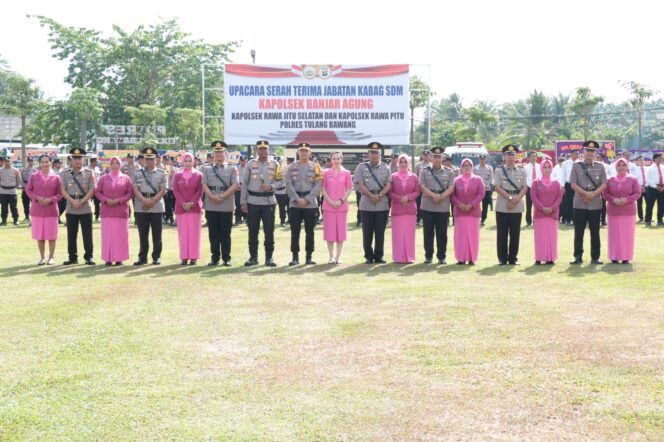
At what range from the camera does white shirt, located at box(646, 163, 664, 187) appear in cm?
1823

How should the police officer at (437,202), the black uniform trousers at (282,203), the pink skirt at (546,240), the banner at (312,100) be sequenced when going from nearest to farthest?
the pink skirt at (546,240)
the police officer at (437,202)
the black uniform trousers at (282,203)
the banner at (312,100)

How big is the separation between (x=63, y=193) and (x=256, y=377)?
6963mm

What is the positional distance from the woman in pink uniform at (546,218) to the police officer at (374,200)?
2.12m

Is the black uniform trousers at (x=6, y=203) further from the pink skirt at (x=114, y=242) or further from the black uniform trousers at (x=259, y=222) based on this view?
the black uniform trousers at (x=259, y=222)

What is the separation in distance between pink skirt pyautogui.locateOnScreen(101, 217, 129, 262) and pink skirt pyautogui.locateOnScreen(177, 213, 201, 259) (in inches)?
30.2

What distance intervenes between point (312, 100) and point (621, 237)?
43.9 feet

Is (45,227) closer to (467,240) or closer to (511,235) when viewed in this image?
(467,240)

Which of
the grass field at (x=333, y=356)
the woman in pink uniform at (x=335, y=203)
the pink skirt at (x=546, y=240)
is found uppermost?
the woman in pink uniform at (x=335, y=203)

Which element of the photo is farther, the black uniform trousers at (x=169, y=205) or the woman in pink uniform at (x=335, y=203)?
the black uniform trousers at (x=169, y=205)

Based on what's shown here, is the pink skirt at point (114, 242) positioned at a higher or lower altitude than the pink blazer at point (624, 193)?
lower

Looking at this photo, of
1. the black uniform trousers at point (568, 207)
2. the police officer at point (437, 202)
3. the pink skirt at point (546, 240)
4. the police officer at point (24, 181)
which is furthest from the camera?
the police officer at point (24, 181)

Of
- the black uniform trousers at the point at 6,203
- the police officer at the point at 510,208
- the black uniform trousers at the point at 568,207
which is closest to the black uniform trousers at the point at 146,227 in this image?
the police officer at the point at 510,208

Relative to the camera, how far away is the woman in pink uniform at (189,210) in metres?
11.5

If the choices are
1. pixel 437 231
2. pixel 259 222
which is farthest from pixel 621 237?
pixel 259 222
